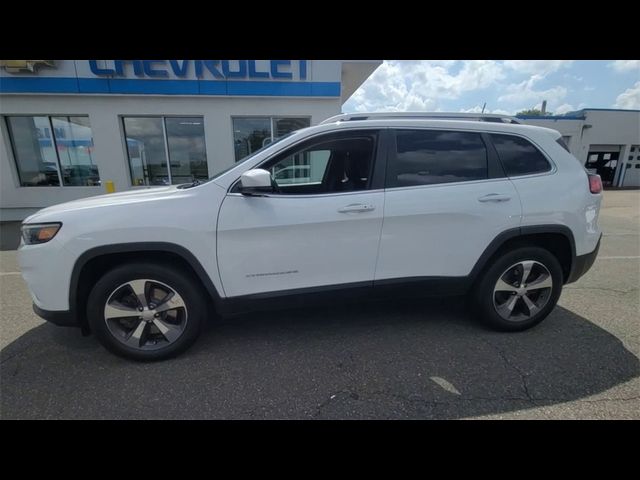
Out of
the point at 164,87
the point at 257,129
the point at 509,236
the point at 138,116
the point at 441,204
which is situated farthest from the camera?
the point at 257,129

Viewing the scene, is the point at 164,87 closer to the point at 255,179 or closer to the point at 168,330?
the point at 255,179

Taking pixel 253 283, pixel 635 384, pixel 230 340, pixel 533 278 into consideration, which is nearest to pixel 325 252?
pixel 253 283

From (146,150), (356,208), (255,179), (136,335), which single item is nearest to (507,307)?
(356,208)

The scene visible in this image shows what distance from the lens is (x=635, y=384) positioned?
2.24 m

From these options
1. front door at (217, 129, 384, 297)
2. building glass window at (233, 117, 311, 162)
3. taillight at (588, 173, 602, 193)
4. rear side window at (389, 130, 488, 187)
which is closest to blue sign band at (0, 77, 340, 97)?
building glass window at (233, 117, 311, 162)

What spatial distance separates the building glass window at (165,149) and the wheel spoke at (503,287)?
8284 millimetres

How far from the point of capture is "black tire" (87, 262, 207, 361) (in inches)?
92.6

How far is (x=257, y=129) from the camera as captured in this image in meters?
8.98

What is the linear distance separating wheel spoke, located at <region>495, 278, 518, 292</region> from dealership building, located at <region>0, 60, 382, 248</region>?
7294 millimetres

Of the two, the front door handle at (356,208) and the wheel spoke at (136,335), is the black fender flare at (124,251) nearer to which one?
the wheel spoke at (136,335)

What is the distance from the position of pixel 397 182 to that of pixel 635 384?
2.32 meters

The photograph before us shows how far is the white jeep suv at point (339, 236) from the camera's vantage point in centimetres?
232

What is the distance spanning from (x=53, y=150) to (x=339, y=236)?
1081 centimetres

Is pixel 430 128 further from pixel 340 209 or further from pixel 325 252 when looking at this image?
pixel 325 252
